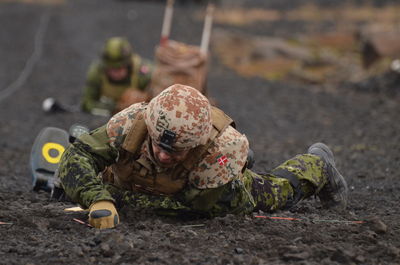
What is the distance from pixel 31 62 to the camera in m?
18.9

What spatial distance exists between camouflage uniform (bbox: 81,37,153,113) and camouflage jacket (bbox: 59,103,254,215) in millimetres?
6176

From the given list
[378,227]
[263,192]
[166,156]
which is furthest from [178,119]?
[378,227]

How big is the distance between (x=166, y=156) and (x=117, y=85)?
7069mm

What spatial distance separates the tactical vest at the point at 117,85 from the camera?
11195 mm

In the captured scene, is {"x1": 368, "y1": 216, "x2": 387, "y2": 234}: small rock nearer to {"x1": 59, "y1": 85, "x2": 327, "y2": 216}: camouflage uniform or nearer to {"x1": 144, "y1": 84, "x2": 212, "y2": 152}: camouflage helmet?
{"x1": 59, "y1": 85, "x2": 327, "y2": 216}: camouflage uniform

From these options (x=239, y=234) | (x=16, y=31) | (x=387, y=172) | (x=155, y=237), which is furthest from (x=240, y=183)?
(x=16, y=31)

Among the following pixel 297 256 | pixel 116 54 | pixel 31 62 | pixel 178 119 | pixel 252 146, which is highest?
pixel 31 62

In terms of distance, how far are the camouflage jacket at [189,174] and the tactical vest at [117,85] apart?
20.5 feet

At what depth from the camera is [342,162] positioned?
809 centimetres

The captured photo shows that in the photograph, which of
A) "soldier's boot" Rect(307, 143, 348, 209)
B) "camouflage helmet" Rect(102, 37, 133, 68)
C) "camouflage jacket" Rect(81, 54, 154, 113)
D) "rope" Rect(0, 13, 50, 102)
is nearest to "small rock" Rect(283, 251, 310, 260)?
"soldier's boot" Rect(307, 143, 348, 209)

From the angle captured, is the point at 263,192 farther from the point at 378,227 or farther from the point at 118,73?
the point at 118,73

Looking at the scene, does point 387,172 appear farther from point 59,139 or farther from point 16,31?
point 16,31

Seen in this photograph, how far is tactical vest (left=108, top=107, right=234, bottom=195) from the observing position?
457 cm

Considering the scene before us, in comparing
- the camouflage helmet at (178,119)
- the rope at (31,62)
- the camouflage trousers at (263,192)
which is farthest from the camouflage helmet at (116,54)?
the camouflage helmet at (178,119)
